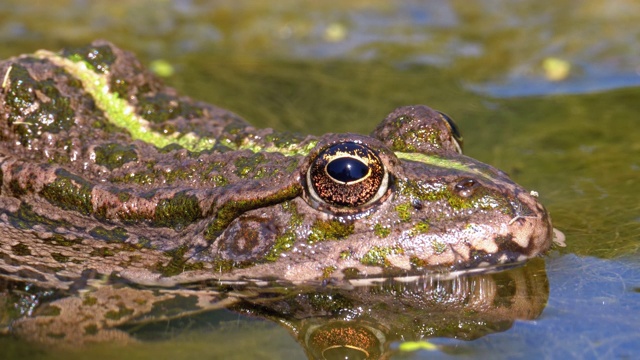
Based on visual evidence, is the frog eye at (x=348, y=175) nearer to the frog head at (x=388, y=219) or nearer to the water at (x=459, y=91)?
the frog head at (x=388, y=219)

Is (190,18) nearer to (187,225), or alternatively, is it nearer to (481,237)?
(187,225)

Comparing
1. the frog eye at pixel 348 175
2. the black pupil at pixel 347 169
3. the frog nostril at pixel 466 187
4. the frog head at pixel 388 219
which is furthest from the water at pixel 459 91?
the black pupil at pixel 347 169

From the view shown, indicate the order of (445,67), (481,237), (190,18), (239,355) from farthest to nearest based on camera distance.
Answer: (190,18) < (445,67) < (481,237) < (239,355)

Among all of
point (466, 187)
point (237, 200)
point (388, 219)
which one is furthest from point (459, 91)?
point (237, 200)

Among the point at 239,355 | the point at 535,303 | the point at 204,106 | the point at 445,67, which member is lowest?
the point at 239,355

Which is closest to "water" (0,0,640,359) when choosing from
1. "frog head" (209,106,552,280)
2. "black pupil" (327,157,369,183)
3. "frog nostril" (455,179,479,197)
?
"frog head" (209,106,552,280)

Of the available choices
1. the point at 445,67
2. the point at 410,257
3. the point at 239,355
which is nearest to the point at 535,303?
the point at 410,257

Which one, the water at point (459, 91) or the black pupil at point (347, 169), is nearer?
the water at point (459, 91)
